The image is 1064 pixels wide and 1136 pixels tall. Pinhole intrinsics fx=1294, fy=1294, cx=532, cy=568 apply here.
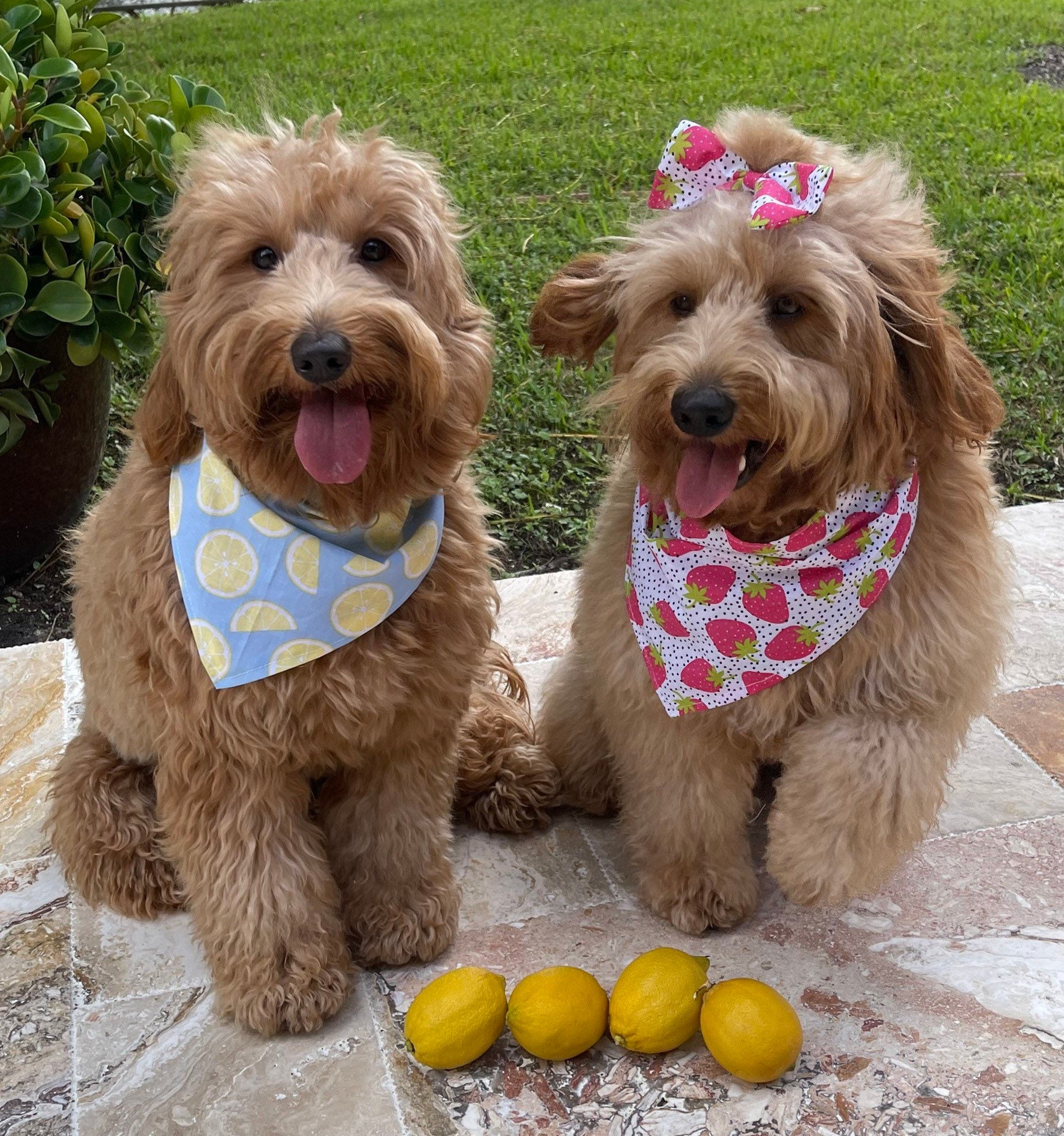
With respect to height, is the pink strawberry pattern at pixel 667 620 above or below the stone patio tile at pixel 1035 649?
above

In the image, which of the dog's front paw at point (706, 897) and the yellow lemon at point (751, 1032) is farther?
the dog's front paw at point (706, 897)

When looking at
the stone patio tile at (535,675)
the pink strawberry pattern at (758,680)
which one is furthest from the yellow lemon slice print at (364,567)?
the stone patio tile at (535,675)

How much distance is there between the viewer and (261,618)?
2332 millimetres

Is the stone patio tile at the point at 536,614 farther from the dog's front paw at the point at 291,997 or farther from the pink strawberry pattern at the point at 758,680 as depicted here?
the dog's front paw at the point at 291,997

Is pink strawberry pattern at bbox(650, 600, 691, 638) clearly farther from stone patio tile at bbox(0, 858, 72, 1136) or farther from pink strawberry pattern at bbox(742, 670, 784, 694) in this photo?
stone patio tile at bbox(0, 858, 72, 1136)

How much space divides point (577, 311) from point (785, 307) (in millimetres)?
467

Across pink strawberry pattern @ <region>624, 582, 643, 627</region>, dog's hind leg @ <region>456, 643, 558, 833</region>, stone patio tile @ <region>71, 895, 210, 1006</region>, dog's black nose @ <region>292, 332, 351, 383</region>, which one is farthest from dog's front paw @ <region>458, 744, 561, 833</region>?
dog's black nose @ <region>292, 332, 351, 383</region>

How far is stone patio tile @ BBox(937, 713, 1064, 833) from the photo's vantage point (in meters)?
2.99

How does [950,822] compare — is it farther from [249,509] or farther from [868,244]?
[249,509]

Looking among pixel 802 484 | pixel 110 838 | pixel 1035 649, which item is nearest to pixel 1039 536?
Result: pixel 1035 649

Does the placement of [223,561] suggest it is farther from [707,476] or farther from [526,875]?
[526,875]

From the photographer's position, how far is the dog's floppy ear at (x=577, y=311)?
2.51 metres

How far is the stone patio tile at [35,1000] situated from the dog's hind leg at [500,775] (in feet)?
3.08

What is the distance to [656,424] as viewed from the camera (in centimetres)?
228
